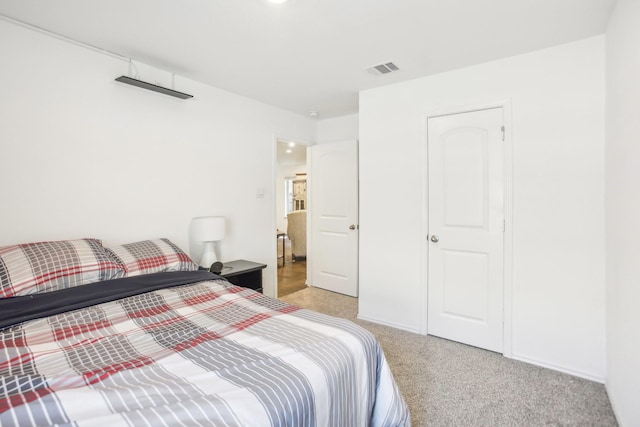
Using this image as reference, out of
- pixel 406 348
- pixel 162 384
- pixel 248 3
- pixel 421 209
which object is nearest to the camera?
pixel 162 384

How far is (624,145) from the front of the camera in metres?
1.68

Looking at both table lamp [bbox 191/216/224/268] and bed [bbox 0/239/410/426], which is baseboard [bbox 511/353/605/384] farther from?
table lamp [bbox 191/216/224/268]

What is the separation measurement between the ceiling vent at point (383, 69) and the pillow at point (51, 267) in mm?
2529

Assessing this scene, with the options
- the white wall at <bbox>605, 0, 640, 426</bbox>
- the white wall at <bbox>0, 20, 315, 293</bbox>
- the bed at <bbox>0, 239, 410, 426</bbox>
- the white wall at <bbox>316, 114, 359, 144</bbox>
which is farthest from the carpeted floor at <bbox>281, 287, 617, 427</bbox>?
the white wall at <bbox>316, 114, 359, 144</bbox>

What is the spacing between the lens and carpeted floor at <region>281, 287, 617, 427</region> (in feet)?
5.90

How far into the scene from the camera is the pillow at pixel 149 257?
6.98 ft

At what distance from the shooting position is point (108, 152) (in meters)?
2.40

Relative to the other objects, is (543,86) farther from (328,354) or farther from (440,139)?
(328,354)

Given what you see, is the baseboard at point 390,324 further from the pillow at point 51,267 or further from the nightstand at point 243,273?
the pillow at point 51,267

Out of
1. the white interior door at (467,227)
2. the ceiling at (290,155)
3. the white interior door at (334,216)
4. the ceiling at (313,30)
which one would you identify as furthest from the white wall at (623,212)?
the ceiling at (290,155)

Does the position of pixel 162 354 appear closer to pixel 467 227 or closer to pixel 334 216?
pixel 467 227

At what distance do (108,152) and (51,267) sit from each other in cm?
102

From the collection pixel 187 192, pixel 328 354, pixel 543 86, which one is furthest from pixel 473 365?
pixel 187 192

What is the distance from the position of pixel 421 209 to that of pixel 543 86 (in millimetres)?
1315
